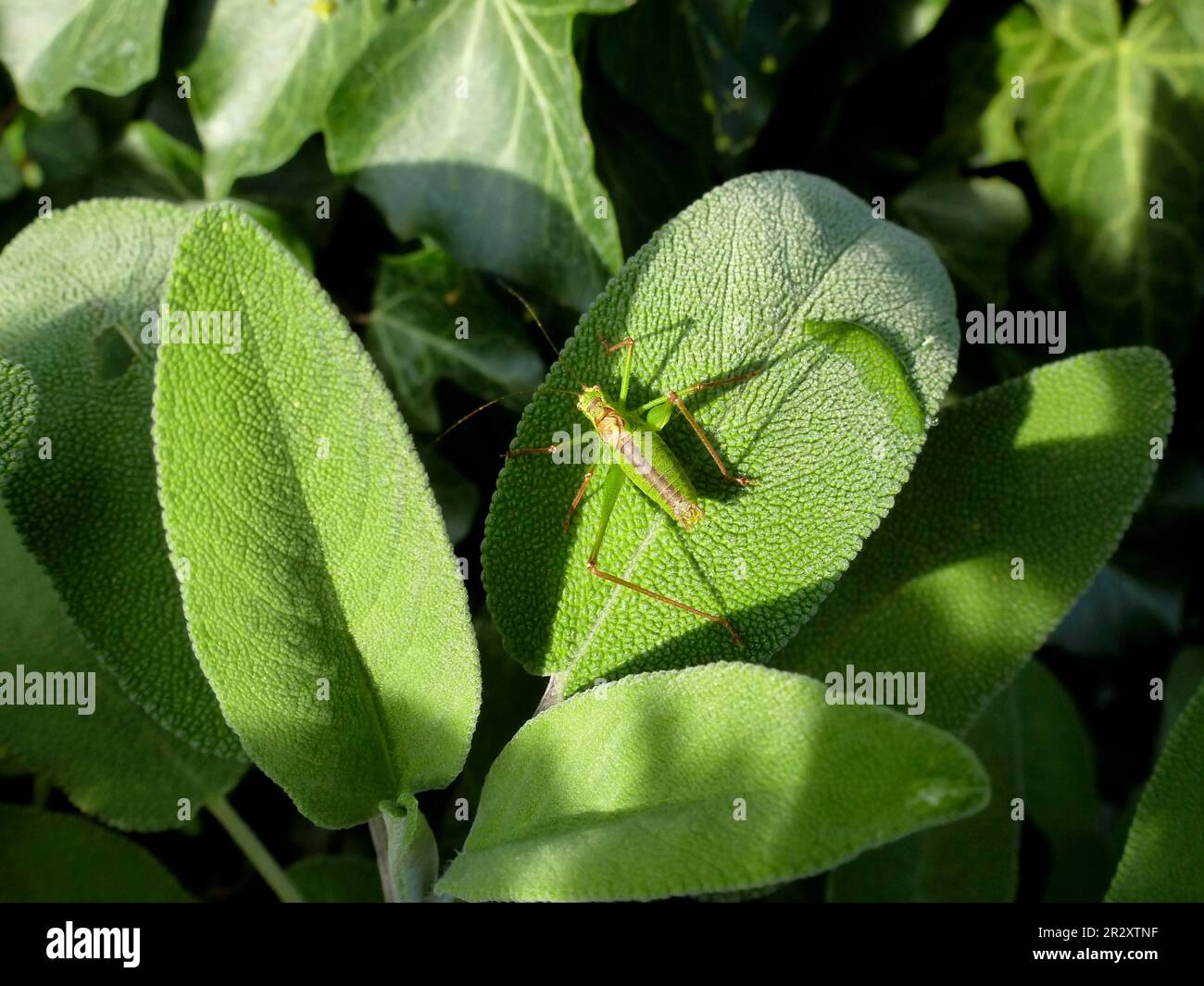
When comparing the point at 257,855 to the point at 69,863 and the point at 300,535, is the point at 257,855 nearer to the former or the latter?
the point at 69,863

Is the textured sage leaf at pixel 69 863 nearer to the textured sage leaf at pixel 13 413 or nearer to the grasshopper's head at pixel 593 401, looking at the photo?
the textured sage leaf at pixel 13 413

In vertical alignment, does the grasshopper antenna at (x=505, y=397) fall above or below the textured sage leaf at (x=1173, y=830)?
above

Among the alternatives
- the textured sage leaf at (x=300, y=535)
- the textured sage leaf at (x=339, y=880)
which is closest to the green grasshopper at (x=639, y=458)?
the textured sage leaf at (x=300, y=535)

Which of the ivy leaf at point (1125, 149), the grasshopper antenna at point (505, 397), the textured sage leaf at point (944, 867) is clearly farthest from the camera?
the ivy leaf at point (1125, 149)

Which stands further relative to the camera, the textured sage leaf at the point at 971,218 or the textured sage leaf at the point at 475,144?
the textured sage leaf at the point at 971,218

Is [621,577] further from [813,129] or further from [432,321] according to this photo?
[813,129]

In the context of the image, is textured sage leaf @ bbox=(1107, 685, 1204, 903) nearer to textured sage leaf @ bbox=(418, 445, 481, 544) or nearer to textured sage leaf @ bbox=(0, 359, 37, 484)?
textured sage leaf @ bbox=(418, 445, 481, 544)
